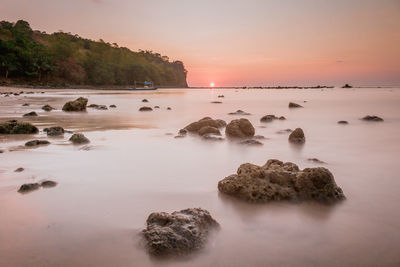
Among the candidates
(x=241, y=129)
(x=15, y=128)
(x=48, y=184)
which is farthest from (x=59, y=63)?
(x=48, y=184)

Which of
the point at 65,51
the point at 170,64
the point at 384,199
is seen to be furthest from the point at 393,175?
the point at 170,64

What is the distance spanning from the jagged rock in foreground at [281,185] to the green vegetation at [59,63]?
7037cm

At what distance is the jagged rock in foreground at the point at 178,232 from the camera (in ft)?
6.75

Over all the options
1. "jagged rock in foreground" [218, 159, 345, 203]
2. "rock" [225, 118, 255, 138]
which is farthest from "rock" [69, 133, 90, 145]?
"jagged rock in foreground" [218, 159, 345, 203]

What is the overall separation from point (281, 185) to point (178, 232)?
4.90 feet

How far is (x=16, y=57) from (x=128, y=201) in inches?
3009

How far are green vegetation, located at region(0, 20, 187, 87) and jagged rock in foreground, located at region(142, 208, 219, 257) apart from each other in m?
70.7

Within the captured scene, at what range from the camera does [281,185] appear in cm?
319

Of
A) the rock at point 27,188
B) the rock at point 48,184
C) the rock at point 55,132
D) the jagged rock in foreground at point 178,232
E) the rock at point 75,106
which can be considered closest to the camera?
the jagged rock in foreground at point 178,232

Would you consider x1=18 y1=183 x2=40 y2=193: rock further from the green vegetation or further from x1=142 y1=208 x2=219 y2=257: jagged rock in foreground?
the green vegetation

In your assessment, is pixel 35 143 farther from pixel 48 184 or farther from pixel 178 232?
pixel 178 232

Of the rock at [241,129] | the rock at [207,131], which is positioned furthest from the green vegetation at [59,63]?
the rock at [241,129]

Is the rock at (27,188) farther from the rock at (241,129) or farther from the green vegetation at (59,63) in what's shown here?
the green vegetation at (59,63)

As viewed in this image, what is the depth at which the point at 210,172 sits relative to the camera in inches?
170
